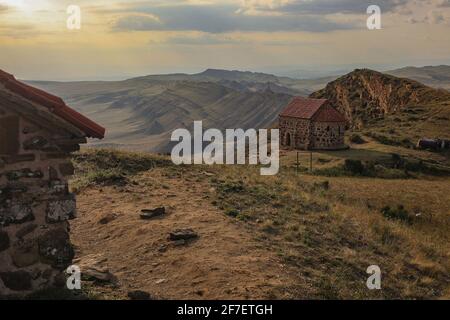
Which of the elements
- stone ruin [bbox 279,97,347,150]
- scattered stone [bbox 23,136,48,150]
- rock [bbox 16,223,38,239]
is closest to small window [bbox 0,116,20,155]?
scattered stone [bbox 23,136,48,150]

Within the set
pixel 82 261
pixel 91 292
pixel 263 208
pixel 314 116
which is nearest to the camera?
pixel 91 292

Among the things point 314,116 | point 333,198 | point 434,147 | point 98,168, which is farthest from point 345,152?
point 98,168

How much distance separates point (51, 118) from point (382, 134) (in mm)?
42585

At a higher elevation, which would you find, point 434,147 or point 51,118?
point 51,118

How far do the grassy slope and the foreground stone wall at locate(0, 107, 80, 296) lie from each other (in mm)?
4372

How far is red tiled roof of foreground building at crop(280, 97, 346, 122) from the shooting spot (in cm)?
4309

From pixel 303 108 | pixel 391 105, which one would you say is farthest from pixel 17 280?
pixel 391 105

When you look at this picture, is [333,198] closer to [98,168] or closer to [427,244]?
[427,244]

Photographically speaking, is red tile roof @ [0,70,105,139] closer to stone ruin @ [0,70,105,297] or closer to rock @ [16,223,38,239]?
stone ruin @ [0,70,105,297]

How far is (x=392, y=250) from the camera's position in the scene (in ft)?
44.3

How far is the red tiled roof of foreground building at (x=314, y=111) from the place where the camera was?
4309 centimetres

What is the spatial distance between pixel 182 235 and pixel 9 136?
5.27 metres

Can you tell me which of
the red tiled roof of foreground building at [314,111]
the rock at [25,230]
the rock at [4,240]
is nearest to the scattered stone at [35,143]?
the rock at [25,230]

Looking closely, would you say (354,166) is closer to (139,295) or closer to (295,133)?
(295,133)
